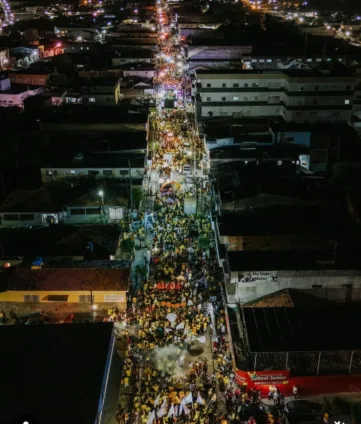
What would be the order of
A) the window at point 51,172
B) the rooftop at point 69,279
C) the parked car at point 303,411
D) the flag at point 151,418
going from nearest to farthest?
the parked car at point 303,411
the flag at point 151,418
the rooftop at point 69,279
the window at point 51,172

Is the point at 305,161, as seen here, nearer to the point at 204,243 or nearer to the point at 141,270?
the point at 204,243

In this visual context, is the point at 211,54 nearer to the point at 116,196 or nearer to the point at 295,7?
the point at 116,196

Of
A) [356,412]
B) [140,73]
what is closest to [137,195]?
[356,412]

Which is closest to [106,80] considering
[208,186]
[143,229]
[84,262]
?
[208,186]

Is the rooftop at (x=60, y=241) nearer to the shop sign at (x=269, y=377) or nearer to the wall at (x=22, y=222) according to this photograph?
the wall at (x=22, y=222)

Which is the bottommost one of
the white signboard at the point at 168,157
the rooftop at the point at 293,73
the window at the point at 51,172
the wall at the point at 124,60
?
the white signboard at the point at 168,157

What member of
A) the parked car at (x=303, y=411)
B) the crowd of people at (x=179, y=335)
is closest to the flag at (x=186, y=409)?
the crowd of people at (x=179, y=335)
